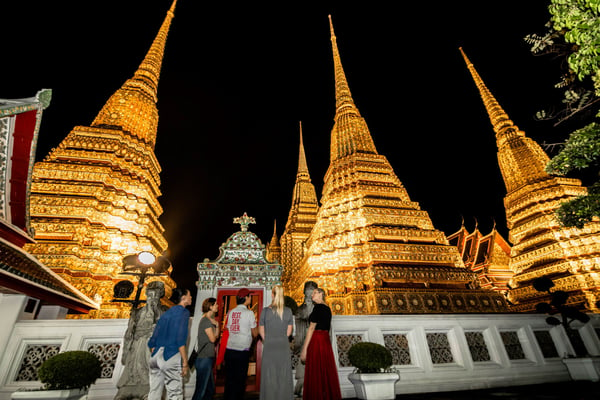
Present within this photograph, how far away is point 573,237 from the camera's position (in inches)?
555

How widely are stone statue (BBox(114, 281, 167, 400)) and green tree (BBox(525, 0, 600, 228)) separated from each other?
27.3ft

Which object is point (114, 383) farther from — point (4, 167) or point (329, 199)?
point (329, 199)

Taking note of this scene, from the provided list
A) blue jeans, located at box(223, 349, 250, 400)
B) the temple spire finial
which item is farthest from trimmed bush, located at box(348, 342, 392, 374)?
the temple spire finial

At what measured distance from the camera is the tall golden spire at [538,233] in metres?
13.1

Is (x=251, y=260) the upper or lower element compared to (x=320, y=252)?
lower

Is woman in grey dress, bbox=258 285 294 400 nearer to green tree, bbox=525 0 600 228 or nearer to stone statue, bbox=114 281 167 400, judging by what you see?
stone statue, bbox=114 281 167 400

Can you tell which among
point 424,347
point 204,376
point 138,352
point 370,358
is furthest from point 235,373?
point 424,347

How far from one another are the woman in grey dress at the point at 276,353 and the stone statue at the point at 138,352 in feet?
6.46

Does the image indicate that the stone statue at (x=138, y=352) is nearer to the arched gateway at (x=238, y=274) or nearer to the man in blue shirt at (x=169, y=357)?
the man in blue shirt at (x=169, y=357)

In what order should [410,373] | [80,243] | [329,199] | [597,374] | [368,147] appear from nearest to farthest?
[410,373] < [597,374] < [80,243] < [329,199] < [368,147]

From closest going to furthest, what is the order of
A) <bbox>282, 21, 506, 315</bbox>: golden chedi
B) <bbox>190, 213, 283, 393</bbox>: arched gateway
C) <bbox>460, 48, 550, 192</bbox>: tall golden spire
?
<bbox>190, 213, 283, 393</bbox>: arched gateway → <bbox>282, 21, 506, 315</bbox>: golden chedi → <bbox>460, 48, 550, 192</bbox>: tall golden spire

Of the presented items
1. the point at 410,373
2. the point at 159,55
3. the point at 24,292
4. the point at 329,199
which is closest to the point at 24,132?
the point at 24,292

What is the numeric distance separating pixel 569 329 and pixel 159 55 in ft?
91.5

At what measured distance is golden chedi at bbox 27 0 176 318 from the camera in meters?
10.0
